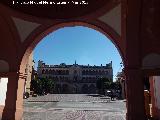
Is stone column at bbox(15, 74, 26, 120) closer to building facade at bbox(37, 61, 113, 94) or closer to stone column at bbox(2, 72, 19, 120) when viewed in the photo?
stone column at bbox(2, 72, 19, 120)

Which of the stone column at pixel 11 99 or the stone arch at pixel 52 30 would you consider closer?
the stone column at pixel 11 99

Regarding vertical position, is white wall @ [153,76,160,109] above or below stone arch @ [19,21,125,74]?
below

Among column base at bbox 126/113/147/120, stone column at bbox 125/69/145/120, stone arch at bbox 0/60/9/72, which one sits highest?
stone arch at bbox 0/60/9/72

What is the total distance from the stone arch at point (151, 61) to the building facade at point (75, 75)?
74.8 m

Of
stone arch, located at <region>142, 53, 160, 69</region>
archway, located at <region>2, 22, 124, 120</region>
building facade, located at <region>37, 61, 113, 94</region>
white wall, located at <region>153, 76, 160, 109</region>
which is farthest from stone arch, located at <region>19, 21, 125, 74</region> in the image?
building facade, located at <region>37, 61, 113, 94</region>

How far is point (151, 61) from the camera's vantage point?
29.2 feet

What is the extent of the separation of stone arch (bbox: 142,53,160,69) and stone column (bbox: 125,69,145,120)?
1.48 feet

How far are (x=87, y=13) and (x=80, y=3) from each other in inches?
21.6

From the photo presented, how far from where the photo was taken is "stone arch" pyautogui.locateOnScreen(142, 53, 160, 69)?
346 inches

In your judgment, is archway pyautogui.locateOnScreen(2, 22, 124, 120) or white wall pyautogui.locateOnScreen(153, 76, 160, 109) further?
white wall pyautogui.locateOnScreen(153, 76, 160, 109)

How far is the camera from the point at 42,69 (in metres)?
84.7

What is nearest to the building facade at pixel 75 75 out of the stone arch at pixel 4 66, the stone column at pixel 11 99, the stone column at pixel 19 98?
the stone column at pixel 19 98

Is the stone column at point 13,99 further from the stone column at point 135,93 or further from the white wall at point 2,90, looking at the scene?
the stone column at point 135,93

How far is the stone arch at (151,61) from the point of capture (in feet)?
28.9
